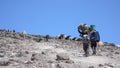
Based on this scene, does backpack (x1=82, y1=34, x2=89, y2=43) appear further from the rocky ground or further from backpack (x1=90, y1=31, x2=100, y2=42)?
the rocky ground

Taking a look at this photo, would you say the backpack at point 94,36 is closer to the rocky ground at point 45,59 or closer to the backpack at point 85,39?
the backpack at point 85,39

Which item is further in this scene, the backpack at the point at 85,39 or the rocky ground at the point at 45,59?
the backpack at the point at 85,39

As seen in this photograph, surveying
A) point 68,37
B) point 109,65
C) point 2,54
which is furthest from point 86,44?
point 68,37

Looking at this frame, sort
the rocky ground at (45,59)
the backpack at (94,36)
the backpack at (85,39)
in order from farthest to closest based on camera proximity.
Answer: the backpack at (94,36), the backpack at (85,39), the rocky ground at (45,59)

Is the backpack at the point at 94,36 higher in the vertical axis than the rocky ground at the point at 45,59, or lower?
→ higher

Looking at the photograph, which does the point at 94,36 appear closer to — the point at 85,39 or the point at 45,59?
the point at 85,39

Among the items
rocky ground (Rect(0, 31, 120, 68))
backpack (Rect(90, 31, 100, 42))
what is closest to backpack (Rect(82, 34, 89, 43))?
backpack (Rect(90, 31, 100, 42))

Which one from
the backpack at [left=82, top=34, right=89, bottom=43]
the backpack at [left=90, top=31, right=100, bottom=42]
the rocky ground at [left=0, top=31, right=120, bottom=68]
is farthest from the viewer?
the backpack at [left=90, top=31, right=100, bottom=42]

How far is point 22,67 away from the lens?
1359cm

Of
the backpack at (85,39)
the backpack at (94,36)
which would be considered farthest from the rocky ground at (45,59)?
the backpack at (94,36)

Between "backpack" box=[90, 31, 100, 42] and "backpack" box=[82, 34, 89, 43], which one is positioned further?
"backpack" box=[90, 31, 100, 42]

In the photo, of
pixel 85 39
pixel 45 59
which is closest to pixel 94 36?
pixel 85 39

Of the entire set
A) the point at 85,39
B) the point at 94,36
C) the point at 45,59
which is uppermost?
the point at 94,36

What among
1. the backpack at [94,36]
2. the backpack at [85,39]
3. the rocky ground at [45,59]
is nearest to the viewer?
the rocky ground at [45,59]
